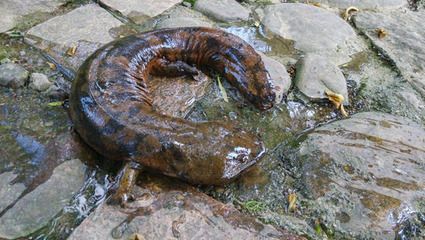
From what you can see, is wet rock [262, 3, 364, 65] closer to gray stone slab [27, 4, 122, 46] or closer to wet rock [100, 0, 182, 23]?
wet rock [100, 0, 182, 23]

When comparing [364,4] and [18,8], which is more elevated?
[18,8]

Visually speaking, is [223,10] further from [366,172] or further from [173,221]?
[173,221]

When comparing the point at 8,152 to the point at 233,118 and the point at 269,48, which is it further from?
the point at 269,48

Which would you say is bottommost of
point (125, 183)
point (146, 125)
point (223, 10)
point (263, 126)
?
point (263, 126)

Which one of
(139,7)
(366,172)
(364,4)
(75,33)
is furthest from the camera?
(364,4)

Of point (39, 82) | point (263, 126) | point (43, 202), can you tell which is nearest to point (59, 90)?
point (39, 82)

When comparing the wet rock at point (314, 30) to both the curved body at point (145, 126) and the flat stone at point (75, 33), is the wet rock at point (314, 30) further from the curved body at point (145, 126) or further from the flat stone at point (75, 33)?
the flat stone at point (75, 33)
